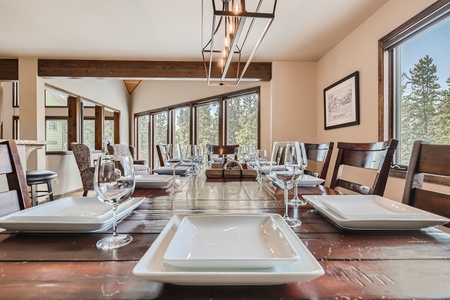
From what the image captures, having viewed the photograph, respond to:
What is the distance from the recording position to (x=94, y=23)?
9.07 ft

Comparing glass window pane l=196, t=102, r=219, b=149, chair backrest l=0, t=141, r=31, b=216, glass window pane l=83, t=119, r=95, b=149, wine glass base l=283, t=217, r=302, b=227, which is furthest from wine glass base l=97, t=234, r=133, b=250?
glass window pane l=83, t=119, r=95, b=149

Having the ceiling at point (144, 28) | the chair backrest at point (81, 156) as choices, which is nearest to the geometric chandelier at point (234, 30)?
the ceiling at point (144, 28)

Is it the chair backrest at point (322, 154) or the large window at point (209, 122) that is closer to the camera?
the chair backrest at point (322, 154)

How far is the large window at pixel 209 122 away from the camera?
188 inches

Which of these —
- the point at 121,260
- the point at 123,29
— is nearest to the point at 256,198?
the point at 121,260

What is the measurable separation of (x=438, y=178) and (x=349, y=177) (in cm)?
123

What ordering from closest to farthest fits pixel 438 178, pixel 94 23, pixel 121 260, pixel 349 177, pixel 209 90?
pixel 121 260 < pixel 438 178 < pixel 94 23 < pixel 349 177 < pixel 209 90

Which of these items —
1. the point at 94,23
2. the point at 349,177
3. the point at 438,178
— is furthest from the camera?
the point at 349,177

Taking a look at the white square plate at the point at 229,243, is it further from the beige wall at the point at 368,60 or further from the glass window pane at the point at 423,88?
the beige wall at the point at 368,60

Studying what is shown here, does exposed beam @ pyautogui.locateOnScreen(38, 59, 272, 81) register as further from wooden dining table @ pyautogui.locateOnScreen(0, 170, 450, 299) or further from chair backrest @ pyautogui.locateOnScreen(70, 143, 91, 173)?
wooden dining table @ pyautogui.locateOnScreen(0, 170, 450, 299)

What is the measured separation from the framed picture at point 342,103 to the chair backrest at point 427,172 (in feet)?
6.66

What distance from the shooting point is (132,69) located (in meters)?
3.95

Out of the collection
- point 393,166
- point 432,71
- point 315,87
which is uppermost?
point 315,87

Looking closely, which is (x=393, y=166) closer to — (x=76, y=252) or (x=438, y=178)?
(x=438, y=178)
